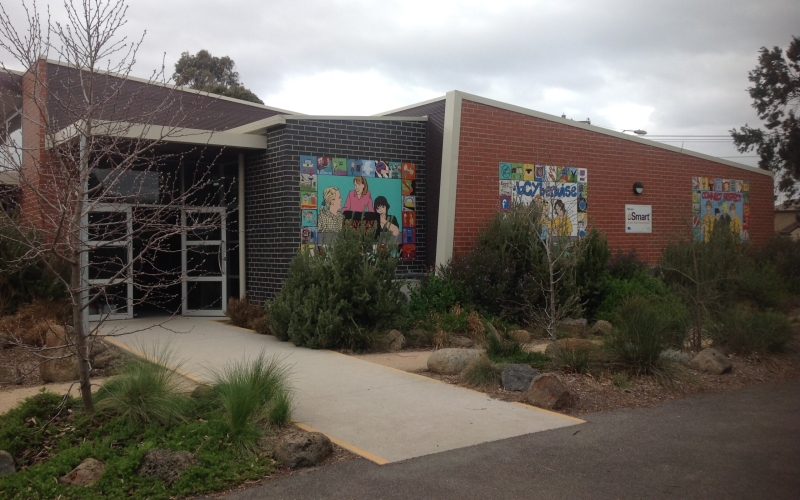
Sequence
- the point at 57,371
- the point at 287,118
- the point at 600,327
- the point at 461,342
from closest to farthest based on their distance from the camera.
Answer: the point at 57,371, the point at 461,342, the point at 600,327, the point at 287,118

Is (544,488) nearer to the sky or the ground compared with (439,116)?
nearer to the ground

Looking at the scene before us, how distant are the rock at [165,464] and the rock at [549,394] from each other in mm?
3924

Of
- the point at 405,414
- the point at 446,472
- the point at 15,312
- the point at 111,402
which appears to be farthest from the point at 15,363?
the point at 446,472

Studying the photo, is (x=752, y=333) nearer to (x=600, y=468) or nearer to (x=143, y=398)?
(x=600, y=468)

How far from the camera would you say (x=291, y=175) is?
14062mm

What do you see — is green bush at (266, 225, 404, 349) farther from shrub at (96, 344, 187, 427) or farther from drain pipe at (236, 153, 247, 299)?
shrub at (96, 344, 187, 427)

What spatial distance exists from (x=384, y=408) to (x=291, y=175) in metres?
7.23

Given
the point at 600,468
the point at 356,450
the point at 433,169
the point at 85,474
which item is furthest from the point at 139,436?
the point at 433,169

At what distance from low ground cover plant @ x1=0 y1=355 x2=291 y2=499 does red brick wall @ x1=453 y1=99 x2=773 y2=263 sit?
8.66 m

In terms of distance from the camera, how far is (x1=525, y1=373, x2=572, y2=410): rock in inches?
314

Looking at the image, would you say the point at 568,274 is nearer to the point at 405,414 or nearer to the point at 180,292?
the point at 405,414

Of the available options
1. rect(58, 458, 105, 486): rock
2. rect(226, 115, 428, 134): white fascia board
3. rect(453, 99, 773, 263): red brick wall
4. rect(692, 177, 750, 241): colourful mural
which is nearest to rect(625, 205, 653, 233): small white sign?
rect(453, 99, 773, 263): red brick wall

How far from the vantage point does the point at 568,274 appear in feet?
45.2

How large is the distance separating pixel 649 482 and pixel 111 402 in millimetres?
4814
